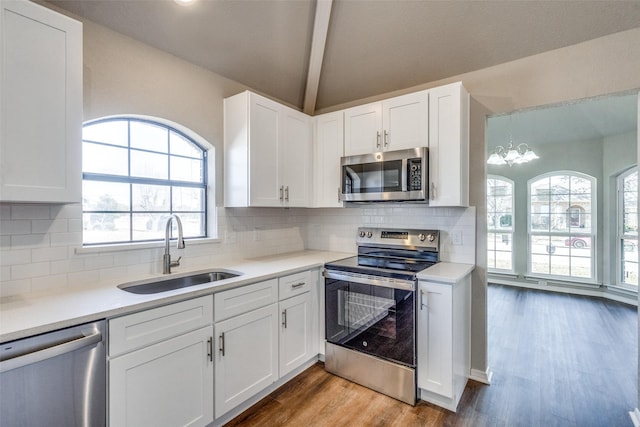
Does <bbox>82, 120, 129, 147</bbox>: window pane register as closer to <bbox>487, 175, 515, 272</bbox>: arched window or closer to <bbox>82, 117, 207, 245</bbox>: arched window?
<bbox>82, 117, 207, 245</bbox>: arched window

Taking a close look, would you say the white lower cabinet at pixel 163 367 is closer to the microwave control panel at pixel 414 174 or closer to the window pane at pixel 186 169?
the window pane at pixel 186 169

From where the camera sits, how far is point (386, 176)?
8.54ft

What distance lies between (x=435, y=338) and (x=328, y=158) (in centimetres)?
180

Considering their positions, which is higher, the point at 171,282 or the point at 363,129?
the point at 363,129

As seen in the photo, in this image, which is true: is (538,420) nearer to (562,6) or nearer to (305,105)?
(562,6)

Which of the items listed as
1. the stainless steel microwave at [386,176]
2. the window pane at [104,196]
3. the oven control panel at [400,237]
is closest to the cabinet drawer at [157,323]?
the window pane at [104,196]

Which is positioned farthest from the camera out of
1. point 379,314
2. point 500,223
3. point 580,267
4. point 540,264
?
point 500,223

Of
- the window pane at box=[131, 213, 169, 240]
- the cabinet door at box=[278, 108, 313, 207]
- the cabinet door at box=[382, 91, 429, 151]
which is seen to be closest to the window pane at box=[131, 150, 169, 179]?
the window pane at box=[131, 213, 169, 240]

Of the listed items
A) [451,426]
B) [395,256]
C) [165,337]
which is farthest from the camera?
[395,256]

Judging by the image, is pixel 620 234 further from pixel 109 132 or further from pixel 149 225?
pixel 109 132

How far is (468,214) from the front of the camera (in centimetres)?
258

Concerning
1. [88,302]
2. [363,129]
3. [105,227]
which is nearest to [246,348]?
[88,302]

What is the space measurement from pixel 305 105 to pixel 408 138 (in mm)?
1343

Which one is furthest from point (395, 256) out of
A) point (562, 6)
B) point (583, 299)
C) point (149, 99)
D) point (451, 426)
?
point (583, 299)
